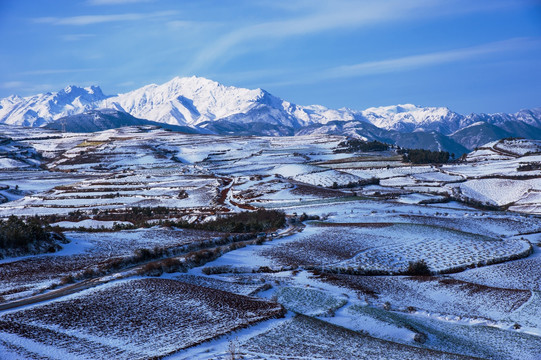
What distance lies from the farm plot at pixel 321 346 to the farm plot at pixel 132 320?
146cm

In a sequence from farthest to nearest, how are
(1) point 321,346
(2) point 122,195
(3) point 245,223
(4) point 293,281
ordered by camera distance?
(2) point 122,195 < (3) point 245,223 < (4) point 293,281 < (1) point 321,346

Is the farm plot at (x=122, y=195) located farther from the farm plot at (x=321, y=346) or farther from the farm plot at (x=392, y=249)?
the farm plot at (x=321, y=346)

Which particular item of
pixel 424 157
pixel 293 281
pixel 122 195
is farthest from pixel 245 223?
pixel 424 157

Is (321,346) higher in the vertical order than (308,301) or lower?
higher

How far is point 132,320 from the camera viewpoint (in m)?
20.4

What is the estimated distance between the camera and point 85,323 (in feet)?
65.0

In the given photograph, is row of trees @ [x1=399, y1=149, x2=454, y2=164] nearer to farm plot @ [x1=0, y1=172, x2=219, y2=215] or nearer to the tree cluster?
farm plot @ [x1=0, y1=172, x2=219, y2=215]

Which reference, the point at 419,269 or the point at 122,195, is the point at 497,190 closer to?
the point at 419,269

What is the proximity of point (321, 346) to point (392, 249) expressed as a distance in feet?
70.5

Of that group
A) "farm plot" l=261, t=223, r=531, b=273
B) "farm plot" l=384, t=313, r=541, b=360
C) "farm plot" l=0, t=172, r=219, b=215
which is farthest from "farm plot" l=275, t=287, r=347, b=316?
"farm plot" l=0, t=172, r=219, b=215

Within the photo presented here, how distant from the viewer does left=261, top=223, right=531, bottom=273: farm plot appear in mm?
35156

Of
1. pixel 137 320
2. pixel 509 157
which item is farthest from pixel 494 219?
pixel 509 157

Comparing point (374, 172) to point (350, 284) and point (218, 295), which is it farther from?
point (218, 295)

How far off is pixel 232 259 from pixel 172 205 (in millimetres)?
34441
